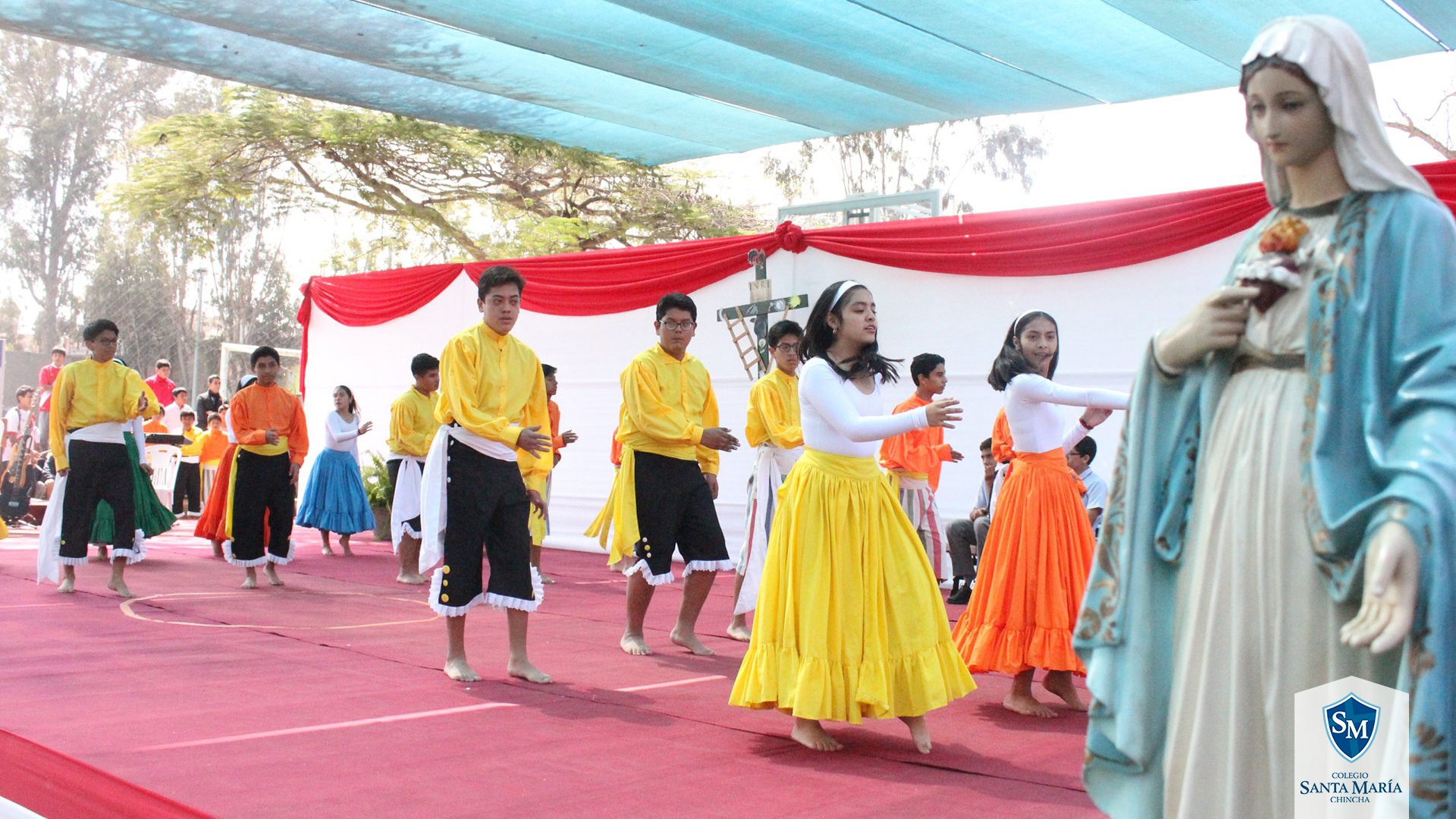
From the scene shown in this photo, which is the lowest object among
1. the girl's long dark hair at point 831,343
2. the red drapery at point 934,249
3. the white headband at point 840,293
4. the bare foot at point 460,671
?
the bare foot at point 460,671

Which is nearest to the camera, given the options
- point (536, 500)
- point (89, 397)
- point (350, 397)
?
point (536, 500)

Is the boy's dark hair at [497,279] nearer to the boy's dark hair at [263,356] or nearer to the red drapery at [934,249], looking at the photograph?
the boy's dark hair at [263,356]

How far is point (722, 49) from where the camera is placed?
8.52m

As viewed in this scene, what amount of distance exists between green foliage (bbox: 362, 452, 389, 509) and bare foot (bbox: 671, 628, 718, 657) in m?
7.19

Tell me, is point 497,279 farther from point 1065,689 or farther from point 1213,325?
point 1213,325

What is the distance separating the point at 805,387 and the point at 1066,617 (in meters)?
1.43

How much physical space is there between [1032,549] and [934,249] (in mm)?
4598

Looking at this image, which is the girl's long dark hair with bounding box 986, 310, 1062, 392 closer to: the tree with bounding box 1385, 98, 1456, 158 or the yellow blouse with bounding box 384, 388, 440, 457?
the yellow blouse with bounding box 384, 388, 440, 457

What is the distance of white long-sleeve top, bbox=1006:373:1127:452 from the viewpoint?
4.44 meters

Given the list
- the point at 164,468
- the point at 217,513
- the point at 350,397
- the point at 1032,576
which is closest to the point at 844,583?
the point at 1032,576

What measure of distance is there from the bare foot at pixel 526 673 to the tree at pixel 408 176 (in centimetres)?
1255

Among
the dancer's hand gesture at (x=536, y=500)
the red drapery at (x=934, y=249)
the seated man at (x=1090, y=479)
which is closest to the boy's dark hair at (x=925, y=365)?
the seated man at (x=1090, y=479)

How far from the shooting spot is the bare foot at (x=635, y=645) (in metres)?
6.08

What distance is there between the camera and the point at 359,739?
13.5 feet
